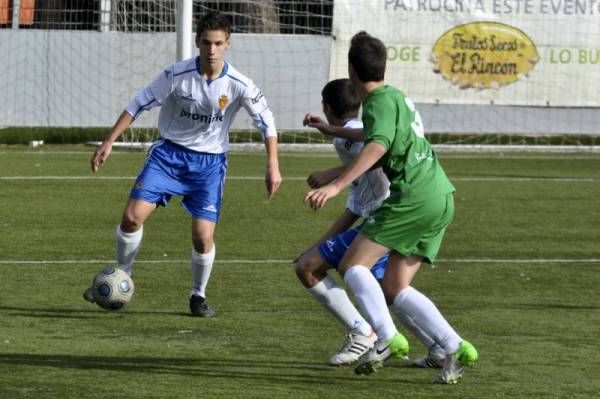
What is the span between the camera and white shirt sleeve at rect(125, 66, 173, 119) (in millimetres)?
8922

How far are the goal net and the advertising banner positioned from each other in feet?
0.05

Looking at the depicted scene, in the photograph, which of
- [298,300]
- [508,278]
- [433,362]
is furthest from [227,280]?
[433,362]

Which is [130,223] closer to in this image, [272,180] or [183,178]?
[183,178]

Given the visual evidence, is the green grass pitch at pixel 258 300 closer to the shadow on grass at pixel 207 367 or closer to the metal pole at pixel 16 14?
the shadow on grass at pixel 207 367

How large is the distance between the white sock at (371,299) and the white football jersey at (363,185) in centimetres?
79

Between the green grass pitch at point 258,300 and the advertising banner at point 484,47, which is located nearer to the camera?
the green grass pitch at point 258,300

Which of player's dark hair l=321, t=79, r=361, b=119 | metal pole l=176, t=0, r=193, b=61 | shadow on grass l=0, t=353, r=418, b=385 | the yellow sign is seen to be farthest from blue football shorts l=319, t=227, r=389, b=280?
the yellow sign

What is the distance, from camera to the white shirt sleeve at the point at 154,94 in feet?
29.3

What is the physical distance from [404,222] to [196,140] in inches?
105

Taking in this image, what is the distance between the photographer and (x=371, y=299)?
22.2 feet

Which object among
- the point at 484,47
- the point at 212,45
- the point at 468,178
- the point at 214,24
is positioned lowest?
the point at 468,178

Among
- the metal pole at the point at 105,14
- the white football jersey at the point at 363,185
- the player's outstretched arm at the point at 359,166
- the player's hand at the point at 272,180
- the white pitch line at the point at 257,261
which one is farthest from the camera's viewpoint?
the metal pole at the point at 105,14

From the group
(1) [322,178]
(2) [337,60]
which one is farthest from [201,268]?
(2) [337,60]

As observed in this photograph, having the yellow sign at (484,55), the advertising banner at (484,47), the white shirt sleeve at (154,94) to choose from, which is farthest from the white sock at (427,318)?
the yellow sign at (484,55)
